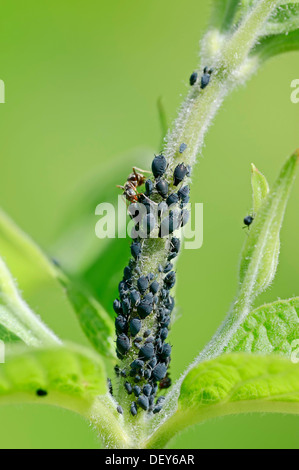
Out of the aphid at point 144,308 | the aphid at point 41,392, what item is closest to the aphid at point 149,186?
the aphid at point 144,308

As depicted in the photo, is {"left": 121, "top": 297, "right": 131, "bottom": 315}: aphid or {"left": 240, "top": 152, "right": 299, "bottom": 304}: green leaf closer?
{"left": 240, "top": 152, "right": 299, "bottom": 304}: green leaf

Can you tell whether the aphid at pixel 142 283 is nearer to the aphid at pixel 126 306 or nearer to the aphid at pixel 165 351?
the aphid at pixel 126 306

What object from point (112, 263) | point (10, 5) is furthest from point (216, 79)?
point (10, 5)

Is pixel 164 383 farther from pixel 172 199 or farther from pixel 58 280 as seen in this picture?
pixel 58 280

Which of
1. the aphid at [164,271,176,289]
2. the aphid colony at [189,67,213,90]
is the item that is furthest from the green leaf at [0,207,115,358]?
the aphid colony at [189,67,213,90]

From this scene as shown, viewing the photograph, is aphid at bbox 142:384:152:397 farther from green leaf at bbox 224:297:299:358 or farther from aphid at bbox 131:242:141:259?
aphid at bbox 131:242:141:259

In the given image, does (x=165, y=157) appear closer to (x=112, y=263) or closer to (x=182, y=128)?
(x=182, y=128)
